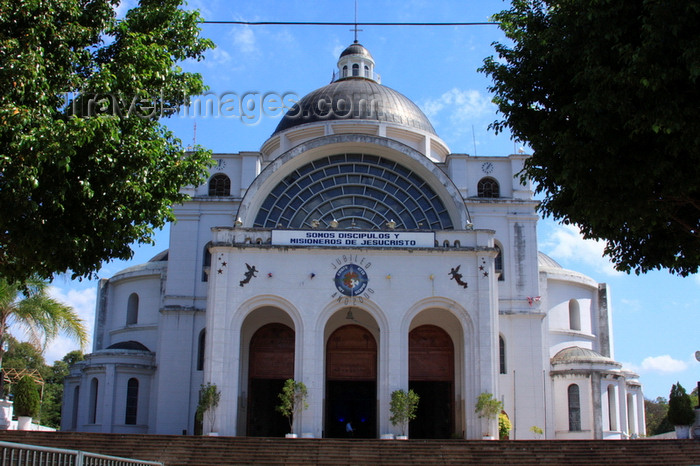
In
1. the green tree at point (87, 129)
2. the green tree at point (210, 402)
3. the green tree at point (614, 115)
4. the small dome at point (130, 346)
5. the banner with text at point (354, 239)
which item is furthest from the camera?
the small dome at point (130, 346)

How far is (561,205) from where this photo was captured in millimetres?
16062

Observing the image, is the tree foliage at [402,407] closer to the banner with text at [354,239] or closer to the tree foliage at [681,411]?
the banner with text at [354,239]

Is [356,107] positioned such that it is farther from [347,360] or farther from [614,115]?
[614,115]

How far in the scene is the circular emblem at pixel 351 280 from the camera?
96.4 feet

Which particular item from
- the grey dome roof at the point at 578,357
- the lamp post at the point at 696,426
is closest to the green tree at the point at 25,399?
the grey dome roof at the point at 578,357

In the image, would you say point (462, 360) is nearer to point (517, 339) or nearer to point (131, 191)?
point (517, 339)

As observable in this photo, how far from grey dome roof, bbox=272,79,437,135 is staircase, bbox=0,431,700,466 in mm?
21191

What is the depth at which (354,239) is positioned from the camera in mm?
29672

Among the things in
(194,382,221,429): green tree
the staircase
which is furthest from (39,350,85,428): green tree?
the staircase

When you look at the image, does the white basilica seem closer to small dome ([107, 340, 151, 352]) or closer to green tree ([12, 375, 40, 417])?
small dome ([107, 340, 151, 352])

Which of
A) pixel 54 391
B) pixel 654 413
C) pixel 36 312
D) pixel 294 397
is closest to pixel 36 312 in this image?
pixel 36 312

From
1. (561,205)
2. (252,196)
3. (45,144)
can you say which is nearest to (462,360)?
(252,196)

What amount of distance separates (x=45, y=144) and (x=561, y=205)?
1014 cm

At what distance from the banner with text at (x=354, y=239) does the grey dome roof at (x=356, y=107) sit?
12.1 m
